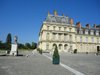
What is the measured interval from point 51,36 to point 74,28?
37.6ft

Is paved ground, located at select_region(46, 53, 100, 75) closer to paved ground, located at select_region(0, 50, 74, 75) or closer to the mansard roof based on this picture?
paved ground, located at select_region(0, 50, 74, 75)

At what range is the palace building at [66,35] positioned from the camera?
48.1 meters

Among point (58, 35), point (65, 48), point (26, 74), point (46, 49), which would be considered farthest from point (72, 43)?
point (26, 74)

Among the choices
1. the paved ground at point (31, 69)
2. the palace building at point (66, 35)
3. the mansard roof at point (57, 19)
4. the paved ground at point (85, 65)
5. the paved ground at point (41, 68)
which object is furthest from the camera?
the mansard roof at point (57, 19)

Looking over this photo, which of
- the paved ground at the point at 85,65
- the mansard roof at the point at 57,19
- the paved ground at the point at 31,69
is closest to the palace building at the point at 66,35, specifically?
the mansard roof at the point at 57,19

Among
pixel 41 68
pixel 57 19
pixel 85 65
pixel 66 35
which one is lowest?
pixel 85 65

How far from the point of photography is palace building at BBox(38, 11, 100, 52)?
4807 cm

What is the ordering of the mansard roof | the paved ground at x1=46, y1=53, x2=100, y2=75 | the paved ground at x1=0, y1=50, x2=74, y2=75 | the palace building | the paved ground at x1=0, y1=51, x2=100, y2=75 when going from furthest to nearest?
1. the mansard roof
2. the palace building
3. the paved ground at x1=46, y1=53, x2=100, y2=75
4. the paved ground at x1=0, y1=51, x2=100, y2=75
5. the paved ground at x1=0, y1=50, x2=74, y2=75

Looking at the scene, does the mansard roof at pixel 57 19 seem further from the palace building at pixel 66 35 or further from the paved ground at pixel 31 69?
the paved ground at pixel 31 69

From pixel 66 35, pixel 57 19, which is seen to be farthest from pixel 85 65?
pixel 57 19

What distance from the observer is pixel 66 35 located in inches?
1991

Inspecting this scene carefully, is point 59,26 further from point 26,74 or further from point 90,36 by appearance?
point 26,74

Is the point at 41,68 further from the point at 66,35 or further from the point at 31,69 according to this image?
the point at 66,35

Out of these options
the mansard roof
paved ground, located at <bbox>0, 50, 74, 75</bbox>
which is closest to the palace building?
the mansard roof
